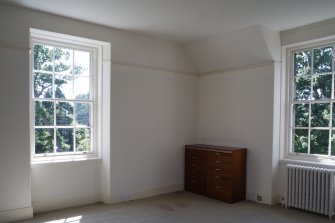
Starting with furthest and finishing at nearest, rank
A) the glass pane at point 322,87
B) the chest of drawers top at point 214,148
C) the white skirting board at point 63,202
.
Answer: the chest of drawers top at point 214,148, the glass pane at point 322,87, the white skirting board at point 63,202

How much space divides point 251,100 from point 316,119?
962 millimetres

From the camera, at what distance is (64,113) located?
165 inches

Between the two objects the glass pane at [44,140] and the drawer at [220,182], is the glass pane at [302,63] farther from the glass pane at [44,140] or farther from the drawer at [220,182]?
the glass pane at [44,140]

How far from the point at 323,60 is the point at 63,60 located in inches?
146

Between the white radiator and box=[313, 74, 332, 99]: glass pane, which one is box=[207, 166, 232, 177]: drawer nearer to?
the white radiator

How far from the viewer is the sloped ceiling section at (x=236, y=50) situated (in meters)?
4.22

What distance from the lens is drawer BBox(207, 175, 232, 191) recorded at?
441cm

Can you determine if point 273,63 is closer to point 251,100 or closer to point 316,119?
point 251,100

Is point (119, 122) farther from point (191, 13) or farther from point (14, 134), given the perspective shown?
point (191, 13)

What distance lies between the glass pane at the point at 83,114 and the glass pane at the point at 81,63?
0.47 metres

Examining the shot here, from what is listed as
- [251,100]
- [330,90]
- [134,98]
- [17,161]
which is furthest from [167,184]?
[330,90]

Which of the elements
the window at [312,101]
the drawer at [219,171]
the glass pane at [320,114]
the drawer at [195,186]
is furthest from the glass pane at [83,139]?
the glass pane at [320,114]

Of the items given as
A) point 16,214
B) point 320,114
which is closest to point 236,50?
point 320,114

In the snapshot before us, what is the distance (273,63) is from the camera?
432 centimetres
